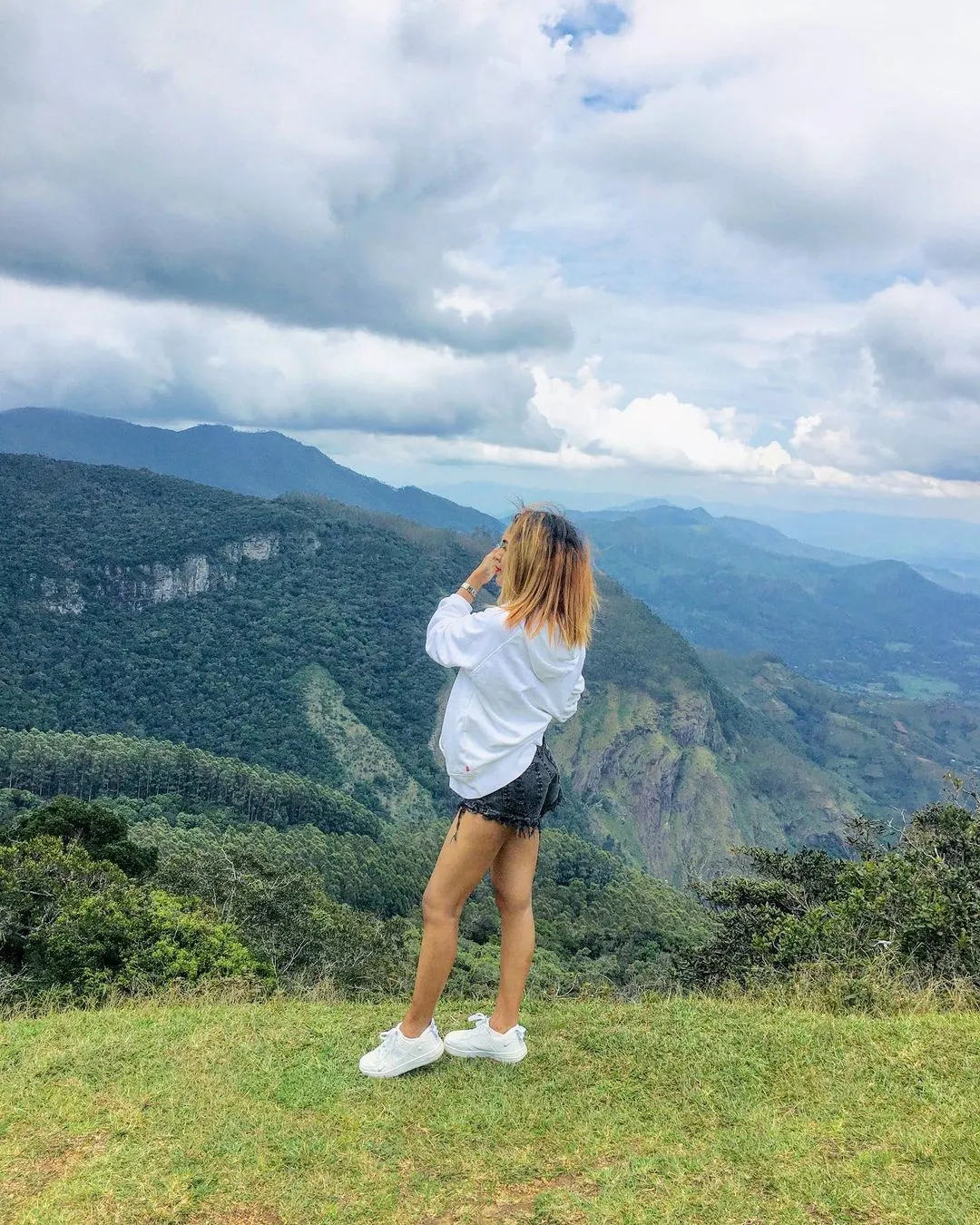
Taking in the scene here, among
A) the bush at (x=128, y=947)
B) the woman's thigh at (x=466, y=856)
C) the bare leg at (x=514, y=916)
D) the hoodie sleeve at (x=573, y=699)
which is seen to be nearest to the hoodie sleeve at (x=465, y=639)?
the hoodie sleeve at (x=573, y=699)

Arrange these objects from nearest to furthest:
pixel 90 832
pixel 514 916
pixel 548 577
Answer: pixel 548 577 < pixel 514 916 < pixel 90 832

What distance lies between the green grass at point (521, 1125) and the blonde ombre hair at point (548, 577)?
2124 mm

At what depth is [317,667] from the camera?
4614 inches

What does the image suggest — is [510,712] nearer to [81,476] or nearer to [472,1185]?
[472,1185]

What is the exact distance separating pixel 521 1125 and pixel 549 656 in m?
2.04

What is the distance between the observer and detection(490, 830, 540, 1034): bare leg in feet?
12.1

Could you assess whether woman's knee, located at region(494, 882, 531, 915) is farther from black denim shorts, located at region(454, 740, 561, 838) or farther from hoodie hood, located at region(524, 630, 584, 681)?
hoodie hood, located at region(524, 630, 584, 681)

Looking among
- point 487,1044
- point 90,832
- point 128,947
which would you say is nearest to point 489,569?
point 487,1044

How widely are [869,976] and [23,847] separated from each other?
15784 mm

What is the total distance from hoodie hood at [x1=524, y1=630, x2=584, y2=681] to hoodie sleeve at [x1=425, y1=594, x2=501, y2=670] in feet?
0.56

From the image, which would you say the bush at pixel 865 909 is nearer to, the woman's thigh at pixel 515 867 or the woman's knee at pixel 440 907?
the woman's thigh at pixel 515 867

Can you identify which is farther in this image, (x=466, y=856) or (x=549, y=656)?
(x=466, y=856)

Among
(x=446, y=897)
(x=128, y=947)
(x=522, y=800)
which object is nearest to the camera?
(x=522, y=800)

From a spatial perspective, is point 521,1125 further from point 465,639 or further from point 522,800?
Answer: point 465,639
